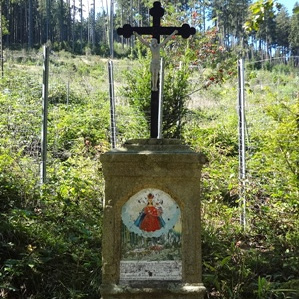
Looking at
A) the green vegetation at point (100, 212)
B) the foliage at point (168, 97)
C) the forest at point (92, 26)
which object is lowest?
the green vegetation at point (100, 212)

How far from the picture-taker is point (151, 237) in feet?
9.89

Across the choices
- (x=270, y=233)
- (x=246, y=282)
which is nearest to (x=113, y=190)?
(x=246, y=282)

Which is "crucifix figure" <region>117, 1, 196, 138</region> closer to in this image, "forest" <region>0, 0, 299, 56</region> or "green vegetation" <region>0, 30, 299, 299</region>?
"green vegetation" <region>0, 30, 299, 299</region>

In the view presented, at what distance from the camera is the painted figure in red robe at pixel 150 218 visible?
300 centimetres

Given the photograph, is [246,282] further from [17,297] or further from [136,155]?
[17,297]

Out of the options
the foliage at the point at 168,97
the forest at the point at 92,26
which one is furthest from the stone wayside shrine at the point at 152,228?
the forest at the point at 92,26

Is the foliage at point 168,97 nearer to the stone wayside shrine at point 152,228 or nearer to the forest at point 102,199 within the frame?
the forest at point 102,199

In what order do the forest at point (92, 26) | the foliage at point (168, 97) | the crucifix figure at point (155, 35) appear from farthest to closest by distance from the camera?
the forest at point (92, 26) < the foliage at point (168, 97) < the crucifix figure at point (155, 35)

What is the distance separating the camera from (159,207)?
9.84 ft

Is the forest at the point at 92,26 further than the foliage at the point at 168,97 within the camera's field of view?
Yes

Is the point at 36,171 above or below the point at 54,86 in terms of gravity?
below

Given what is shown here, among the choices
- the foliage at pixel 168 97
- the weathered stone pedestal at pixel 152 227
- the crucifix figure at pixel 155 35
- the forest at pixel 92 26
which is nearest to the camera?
the weathered stone pedestal at pixel 152 227

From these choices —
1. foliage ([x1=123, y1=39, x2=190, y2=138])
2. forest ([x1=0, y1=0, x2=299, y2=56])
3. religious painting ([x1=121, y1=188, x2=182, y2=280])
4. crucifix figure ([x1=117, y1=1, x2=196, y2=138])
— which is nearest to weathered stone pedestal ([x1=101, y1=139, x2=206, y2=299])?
religious painting ([x1=121, y1=188, x2=182, y2=280])

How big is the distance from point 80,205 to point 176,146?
2.23m
